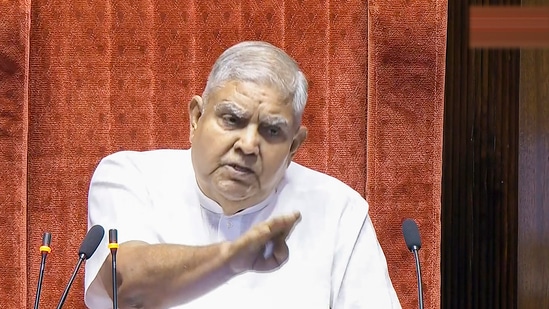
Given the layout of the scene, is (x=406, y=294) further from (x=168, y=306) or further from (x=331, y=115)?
(x=168, y=306)

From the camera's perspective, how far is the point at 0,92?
6.82 ft

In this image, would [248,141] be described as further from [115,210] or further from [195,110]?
[115,210]

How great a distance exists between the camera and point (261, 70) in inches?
65.1

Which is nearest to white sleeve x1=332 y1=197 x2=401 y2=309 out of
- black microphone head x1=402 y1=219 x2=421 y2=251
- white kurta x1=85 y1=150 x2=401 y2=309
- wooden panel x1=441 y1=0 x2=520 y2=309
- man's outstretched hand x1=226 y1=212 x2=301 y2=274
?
white kurta x1=85 y1=150 x2=401 y2=309

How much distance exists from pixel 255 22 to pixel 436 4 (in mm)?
482

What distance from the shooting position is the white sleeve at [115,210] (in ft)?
5.50

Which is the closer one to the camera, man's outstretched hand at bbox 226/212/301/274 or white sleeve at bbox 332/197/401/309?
man's outstretched hand at bbox 226/212/301/274

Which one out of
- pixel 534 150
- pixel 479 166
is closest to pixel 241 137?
pixel 479 166

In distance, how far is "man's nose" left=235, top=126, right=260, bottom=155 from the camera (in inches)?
64.1

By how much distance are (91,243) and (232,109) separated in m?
0.39

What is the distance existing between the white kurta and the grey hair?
234 millimetres

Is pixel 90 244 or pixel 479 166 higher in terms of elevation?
pixel 479 166

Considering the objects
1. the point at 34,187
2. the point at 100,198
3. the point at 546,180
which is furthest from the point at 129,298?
the point at 546,180

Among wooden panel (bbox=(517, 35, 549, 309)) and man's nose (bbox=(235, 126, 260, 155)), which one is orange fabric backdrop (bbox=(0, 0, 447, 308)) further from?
man's nose (bbox=(235, 126, 260, 155))
